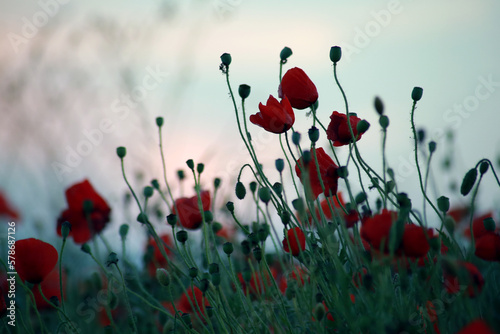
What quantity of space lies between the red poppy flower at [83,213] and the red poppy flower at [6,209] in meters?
0.94

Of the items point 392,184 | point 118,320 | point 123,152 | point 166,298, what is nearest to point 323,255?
point 392,184

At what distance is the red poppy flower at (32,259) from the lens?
1.36 m

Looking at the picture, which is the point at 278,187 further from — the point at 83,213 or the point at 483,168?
the point at 83,213

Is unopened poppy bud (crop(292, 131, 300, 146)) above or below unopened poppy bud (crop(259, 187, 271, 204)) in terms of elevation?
above

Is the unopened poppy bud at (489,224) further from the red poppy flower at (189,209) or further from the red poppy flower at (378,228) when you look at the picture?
the red poppy flower at (189,209)

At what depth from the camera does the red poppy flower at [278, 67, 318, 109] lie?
1375 millimetres

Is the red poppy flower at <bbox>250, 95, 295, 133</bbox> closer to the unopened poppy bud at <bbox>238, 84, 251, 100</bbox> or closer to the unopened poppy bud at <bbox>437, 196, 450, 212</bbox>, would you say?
the unopened poppy bud at <bbox>238, 84, 251, 100</bbox>

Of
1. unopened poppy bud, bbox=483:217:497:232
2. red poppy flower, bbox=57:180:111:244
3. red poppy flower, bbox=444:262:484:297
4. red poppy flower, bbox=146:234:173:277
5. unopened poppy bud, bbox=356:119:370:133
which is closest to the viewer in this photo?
red poppy flower, bbox=444:262:484:297

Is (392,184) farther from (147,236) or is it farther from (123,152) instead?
(147,236)

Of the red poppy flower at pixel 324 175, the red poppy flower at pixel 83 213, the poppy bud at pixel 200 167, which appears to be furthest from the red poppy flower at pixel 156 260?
the red poppy flower at pixel 324 175

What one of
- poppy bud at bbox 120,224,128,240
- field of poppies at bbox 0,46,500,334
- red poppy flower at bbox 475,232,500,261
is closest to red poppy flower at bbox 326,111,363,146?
field of poppies at bbox 0,46,500,334

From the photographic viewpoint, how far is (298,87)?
4.52ft

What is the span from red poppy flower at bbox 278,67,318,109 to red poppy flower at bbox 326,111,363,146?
0.09 metres

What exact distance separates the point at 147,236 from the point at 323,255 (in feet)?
3.75
